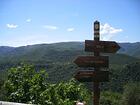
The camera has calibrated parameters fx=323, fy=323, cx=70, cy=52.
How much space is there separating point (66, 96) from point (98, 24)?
A: 1230cm

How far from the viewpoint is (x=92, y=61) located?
10680 millimetres

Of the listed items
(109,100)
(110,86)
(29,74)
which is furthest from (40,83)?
(110,86)

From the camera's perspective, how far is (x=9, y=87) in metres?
15.3

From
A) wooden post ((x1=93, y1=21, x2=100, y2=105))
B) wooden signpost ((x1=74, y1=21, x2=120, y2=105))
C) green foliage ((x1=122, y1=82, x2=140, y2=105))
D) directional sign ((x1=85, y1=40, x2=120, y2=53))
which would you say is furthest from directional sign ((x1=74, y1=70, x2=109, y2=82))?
green foliage ((x1=122, y1=82, x2=140, y2=105))

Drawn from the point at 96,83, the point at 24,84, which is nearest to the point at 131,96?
the point at 24,84

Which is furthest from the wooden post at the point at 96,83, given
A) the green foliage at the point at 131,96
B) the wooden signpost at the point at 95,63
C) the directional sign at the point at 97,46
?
the green foliage at the point at 131,96

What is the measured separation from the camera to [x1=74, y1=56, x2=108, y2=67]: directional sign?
34.9 ft

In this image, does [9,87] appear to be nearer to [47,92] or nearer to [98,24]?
[47,92]

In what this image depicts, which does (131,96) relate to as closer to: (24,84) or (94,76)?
(24,84)

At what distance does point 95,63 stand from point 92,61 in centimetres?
12

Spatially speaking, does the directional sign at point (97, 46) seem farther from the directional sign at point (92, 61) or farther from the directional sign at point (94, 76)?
the directional sign at point (94, 76)

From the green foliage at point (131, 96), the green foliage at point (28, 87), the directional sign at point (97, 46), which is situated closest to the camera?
the directional sign at point (97, 46)

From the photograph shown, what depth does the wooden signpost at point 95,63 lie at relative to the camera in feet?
34.7

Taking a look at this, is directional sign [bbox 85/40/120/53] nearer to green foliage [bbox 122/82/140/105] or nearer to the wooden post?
the wooden post
